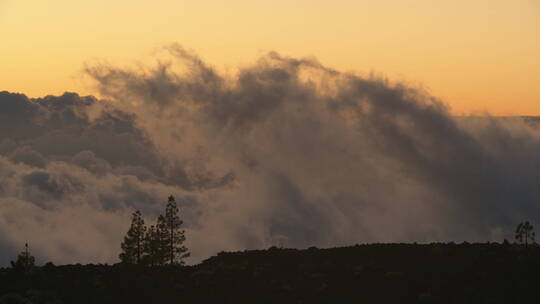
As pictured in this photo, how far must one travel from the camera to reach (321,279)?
6356 cm

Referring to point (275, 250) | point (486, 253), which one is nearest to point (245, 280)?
point (275, 250)

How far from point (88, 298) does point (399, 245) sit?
2975cm

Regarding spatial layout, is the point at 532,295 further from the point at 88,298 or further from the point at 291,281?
the point at 88,298

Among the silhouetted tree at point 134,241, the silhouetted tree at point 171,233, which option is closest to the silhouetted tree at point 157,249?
the silhouetted tree at point 171,233

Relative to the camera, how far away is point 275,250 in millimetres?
74625

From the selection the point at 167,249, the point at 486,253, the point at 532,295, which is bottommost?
the point at 532,295

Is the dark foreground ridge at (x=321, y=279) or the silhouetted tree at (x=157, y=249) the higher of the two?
the silhouetted tree at (x=157, y=249)

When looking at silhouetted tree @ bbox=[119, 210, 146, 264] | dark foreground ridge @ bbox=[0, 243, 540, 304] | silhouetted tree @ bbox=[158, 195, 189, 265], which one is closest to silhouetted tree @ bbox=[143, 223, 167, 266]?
silhouetted tree @ bbox=[158, 195, 189, 265]

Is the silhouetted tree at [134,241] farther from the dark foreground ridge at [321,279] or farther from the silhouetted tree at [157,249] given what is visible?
the dark foreground ridge at [321,279]

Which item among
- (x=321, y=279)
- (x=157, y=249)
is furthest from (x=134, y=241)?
(x=321, y=279)

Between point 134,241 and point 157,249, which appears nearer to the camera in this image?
point 157,249

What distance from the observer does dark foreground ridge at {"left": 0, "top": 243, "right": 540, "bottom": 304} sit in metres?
57.7

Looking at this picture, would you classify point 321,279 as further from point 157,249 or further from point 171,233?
point 157,249

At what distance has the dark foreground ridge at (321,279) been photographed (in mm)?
57719
